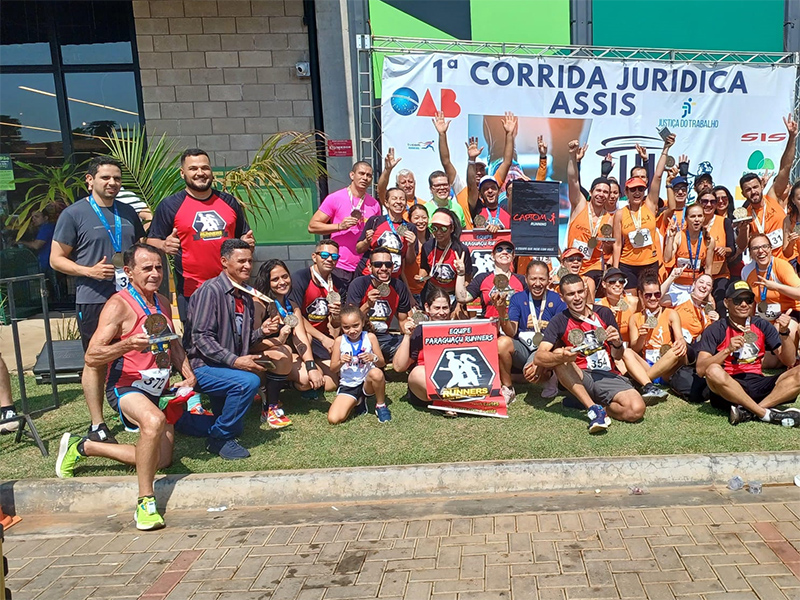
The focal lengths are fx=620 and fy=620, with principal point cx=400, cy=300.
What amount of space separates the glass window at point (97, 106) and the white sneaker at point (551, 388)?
7170mm

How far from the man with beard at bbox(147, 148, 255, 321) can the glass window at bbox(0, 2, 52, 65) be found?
18.1ft

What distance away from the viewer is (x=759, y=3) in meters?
9.59

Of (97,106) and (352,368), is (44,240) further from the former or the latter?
(352,368)

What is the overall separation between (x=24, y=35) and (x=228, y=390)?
7456mm

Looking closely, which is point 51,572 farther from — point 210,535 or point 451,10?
point 451,10

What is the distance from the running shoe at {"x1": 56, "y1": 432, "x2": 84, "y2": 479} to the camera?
4660mm

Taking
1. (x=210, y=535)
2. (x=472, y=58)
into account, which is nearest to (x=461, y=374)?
Answer: (x=210, y=535)

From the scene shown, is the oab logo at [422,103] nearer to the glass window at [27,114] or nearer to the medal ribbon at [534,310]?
the medal ribbon at [534,310]

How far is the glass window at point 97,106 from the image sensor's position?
926 centimetres

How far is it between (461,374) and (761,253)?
3373 millimetres

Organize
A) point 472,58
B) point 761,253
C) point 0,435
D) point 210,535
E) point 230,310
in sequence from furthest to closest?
point 472,58 < point 761,253 < point 0,435 < point 230,310 < point 210,535

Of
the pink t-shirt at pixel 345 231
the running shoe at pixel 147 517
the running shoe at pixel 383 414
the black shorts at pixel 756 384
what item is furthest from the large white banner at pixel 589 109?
the running shoe at pixel 147 517

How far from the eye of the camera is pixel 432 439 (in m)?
5.20

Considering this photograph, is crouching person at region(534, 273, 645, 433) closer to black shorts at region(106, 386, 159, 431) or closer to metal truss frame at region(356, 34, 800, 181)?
black shorts at region(106, 386, 159, 431)
